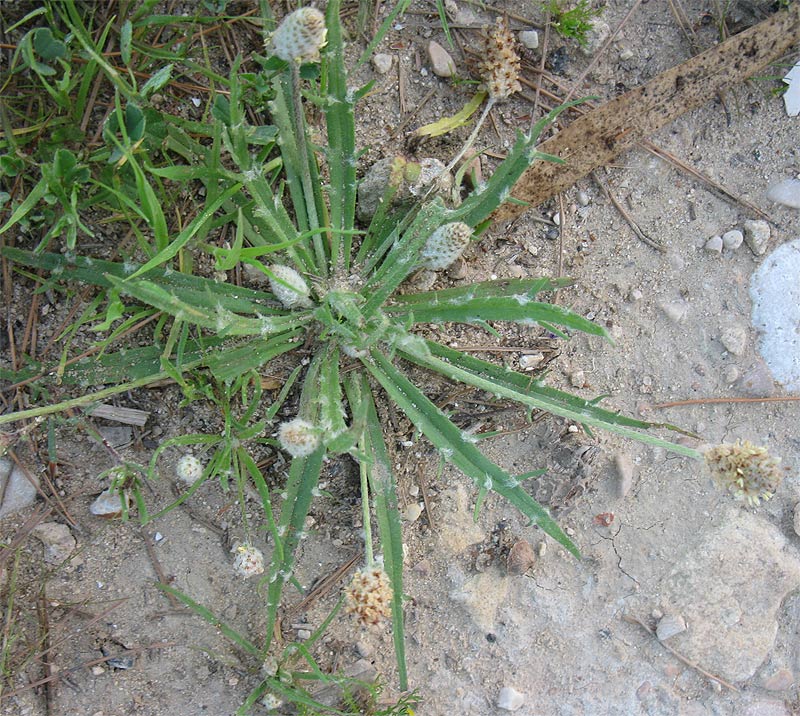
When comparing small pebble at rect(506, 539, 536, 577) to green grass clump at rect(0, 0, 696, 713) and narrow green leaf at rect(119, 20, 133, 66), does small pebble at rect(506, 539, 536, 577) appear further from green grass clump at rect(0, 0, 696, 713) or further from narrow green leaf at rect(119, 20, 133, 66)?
narrow green leaf at rect(119, 20, 133, 66)

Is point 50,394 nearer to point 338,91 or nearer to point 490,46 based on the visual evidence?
point 338,91

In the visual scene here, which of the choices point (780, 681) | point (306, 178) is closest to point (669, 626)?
point (780, 681)

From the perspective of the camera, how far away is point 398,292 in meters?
2.18

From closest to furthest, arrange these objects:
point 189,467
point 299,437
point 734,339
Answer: point 299,437
point 189,467
point 734,339

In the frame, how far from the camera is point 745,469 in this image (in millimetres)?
1606

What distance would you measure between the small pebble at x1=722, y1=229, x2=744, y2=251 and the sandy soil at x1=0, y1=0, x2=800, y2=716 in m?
0.05

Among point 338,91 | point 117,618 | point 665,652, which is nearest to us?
point 338,91

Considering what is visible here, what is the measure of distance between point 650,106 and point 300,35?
4.60 feet

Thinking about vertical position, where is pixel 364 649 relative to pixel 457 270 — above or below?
below

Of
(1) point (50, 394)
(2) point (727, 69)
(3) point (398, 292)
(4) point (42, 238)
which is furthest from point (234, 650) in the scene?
(2) point (727, 69)

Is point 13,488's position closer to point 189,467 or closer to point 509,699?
point 189,467

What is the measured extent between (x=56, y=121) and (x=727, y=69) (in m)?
2.12

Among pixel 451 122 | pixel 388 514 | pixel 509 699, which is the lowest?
pixel 509 699

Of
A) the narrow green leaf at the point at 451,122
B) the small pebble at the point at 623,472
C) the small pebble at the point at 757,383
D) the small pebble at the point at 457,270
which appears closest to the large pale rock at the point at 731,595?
the small pebble at the point at 623,472
